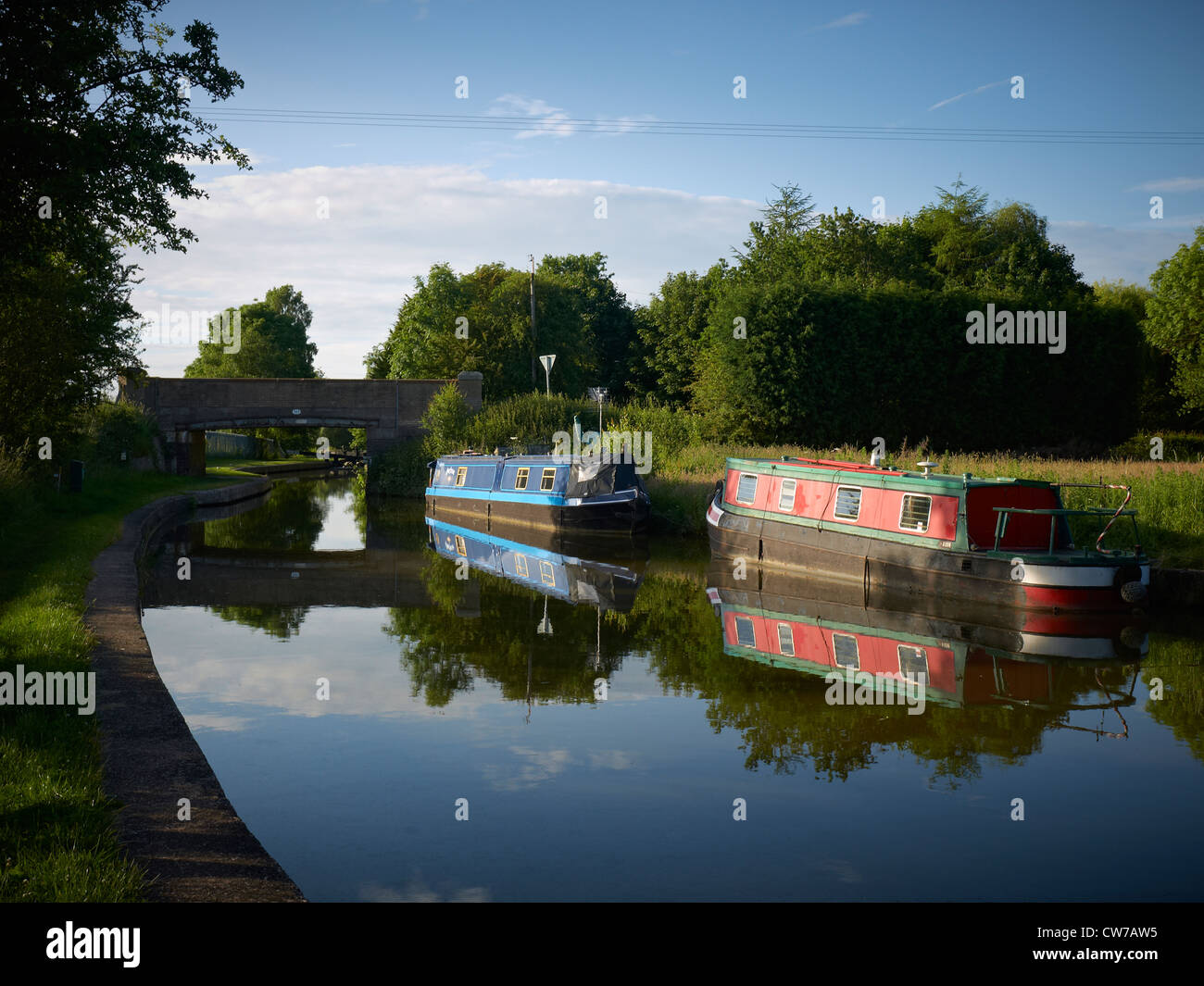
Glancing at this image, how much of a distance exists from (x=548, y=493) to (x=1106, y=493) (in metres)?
12.5

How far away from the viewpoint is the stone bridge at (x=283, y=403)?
38.8m

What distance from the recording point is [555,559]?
19938mm

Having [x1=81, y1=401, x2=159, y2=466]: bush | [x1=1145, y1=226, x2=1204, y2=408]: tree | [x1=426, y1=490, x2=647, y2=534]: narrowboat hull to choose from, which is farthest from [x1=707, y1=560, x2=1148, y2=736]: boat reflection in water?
[x1=1145, y1=226, x2=1204, y2=408]: tree

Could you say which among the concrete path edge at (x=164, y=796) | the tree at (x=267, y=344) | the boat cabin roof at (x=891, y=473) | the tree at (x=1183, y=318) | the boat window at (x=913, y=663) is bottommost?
the boat window at (x=913, y=663)

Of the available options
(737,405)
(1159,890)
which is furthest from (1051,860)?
(737,405)

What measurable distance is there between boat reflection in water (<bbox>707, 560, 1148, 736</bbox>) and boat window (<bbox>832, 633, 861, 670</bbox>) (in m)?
0.01

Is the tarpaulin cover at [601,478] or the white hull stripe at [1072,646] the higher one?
the tarpaulin cover at [601,478]

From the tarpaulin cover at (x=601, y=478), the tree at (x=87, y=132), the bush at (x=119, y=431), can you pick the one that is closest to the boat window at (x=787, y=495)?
the tarpaulin cover at (x=601, y=478)

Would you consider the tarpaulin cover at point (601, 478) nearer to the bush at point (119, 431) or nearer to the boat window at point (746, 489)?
the boat window at point (746, 489)

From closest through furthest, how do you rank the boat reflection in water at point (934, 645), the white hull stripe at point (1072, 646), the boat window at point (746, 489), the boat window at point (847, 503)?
1. the boat reflection in water at point (934, 645)
2. the white hull stripe at point (1072, 646)
3. the boat window at point (847, 503)
4. the boat window at point (746, 489)

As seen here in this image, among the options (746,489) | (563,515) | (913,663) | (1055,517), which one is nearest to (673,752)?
(913,663)

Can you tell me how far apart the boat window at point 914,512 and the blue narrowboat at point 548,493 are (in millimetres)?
8086

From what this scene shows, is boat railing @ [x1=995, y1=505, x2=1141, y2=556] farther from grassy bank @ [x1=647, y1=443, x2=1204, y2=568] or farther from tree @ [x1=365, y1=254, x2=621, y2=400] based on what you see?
tree @ [x1=365, y1=254, x2=621, y2=400]

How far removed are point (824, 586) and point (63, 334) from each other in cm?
1548
